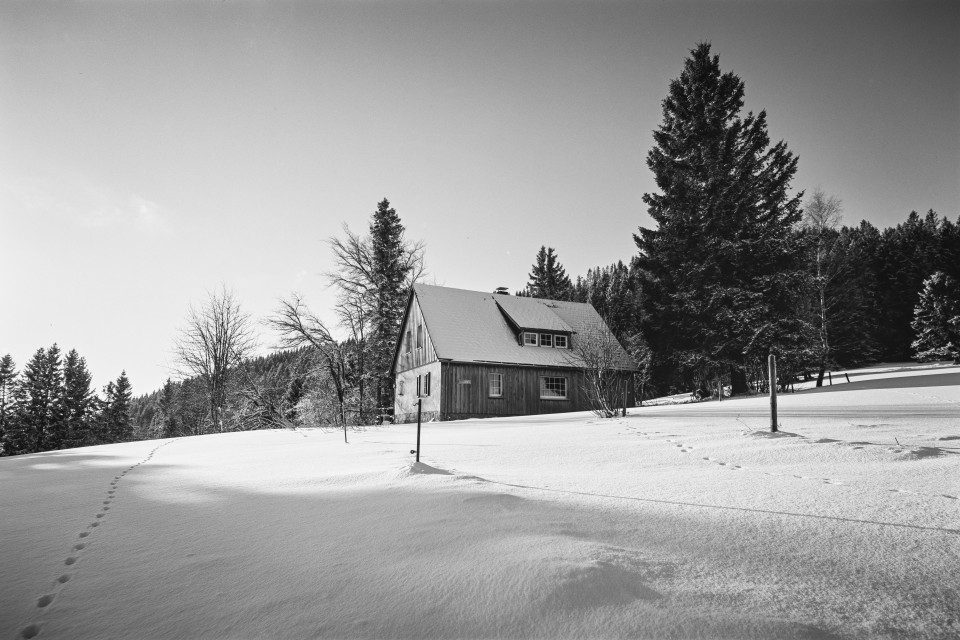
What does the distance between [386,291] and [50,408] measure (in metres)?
31.7

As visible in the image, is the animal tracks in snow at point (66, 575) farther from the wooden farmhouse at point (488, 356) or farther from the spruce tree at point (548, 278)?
the spruce tree at point (548, 278)

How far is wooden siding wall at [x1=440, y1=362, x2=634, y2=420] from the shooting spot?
1969 cm

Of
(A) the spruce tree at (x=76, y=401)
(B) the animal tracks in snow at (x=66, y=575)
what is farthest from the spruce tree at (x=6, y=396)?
(B) the animal tracks in snow at (x=66, y=575)

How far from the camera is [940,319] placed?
26953 mm

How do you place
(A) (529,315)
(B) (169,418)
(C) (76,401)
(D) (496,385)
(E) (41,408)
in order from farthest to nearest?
(B) (169,418) < (C) (76,401) < (E) (41,408) < (A) (529,315) < (D) (496,385)

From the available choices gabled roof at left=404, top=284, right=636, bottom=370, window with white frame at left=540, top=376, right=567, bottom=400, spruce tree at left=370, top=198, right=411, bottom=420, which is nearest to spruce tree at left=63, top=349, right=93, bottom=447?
spruce tree at left=370, top=198, right=411, bottom=420

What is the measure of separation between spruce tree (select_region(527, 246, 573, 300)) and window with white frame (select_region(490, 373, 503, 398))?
26.1m

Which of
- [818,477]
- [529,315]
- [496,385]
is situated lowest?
[818,477]

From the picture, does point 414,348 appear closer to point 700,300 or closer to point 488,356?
point 488,356

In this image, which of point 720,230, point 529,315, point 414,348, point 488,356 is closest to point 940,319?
point 720,230

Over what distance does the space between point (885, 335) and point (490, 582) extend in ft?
143

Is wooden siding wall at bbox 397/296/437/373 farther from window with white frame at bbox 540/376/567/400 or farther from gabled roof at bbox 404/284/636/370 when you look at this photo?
window with white frame at bbox 540/376/567/400

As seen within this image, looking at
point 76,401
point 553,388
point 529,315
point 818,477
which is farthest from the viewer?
point 76,401

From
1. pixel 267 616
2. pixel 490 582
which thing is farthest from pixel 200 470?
pixel 490 582
